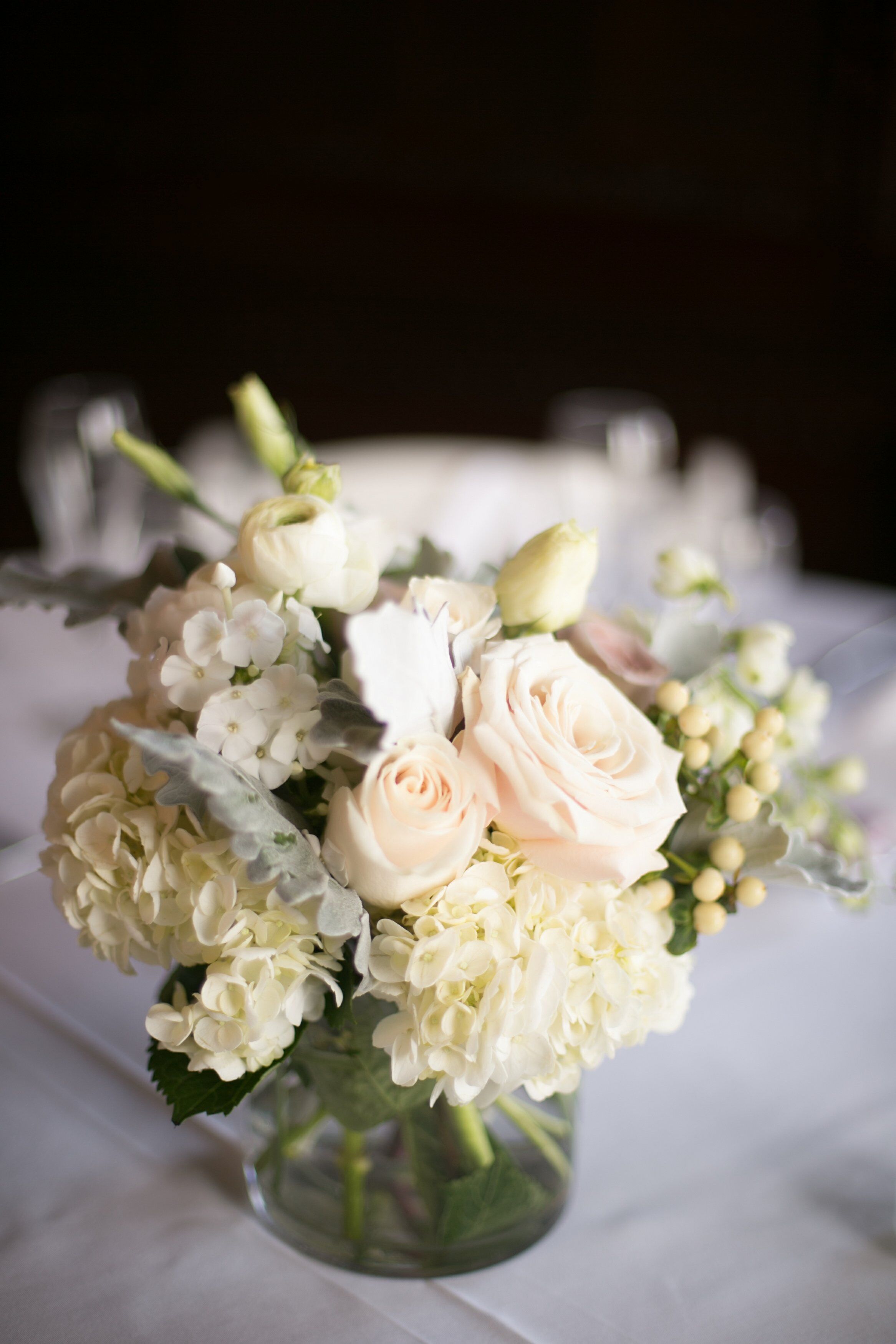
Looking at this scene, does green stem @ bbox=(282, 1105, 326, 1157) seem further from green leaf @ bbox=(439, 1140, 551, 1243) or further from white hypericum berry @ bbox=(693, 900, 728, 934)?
white hypericum berry @ bbox=(693, 900, 728, 934)

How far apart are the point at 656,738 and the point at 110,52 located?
4.21 metres

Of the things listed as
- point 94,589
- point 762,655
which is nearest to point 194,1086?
point 94,589

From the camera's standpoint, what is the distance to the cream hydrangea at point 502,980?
19.8 inches

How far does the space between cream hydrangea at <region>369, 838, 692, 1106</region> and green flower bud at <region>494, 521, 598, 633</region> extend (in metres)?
0.12

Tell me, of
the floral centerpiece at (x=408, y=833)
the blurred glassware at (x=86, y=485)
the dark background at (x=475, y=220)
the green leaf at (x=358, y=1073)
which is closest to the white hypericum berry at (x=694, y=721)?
the floral centerpiece at (x=408, y=833)

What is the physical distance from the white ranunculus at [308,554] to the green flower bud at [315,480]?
18 mm

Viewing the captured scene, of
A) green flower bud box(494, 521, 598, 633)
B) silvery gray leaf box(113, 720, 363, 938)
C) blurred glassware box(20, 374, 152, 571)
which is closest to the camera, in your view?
silvery gray leaf box(113, 720, 363, 938)

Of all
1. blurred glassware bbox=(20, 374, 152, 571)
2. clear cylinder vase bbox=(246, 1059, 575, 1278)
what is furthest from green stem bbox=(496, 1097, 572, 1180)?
blurred glassware bbox=(20, 374, 152, 571)

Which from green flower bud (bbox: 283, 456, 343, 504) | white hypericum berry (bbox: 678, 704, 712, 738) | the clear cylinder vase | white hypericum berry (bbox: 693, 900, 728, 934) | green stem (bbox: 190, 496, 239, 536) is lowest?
the clear cylinder vase

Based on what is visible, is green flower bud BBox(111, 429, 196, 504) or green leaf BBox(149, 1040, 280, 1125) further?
green flower bud BBox(111, 429, 196, 504)

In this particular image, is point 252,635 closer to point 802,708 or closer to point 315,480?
point 315,480

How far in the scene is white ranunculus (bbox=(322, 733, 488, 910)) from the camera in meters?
0.48

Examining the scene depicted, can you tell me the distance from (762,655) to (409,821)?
0.31 meters

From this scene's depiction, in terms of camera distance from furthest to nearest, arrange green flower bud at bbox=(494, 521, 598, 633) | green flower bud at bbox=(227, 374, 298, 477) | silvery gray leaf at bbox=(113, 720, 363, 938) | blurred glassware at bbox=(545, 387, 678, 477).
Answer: blurred glassware at bbox=(545, 387, 678, 477) → green flower bud at bbox=(227, 374, 298, 477) → green flower bud at bbox=(494, 521, 598, 633) → silvery gray leaf at bbox=(113, 720, 363, 938)
